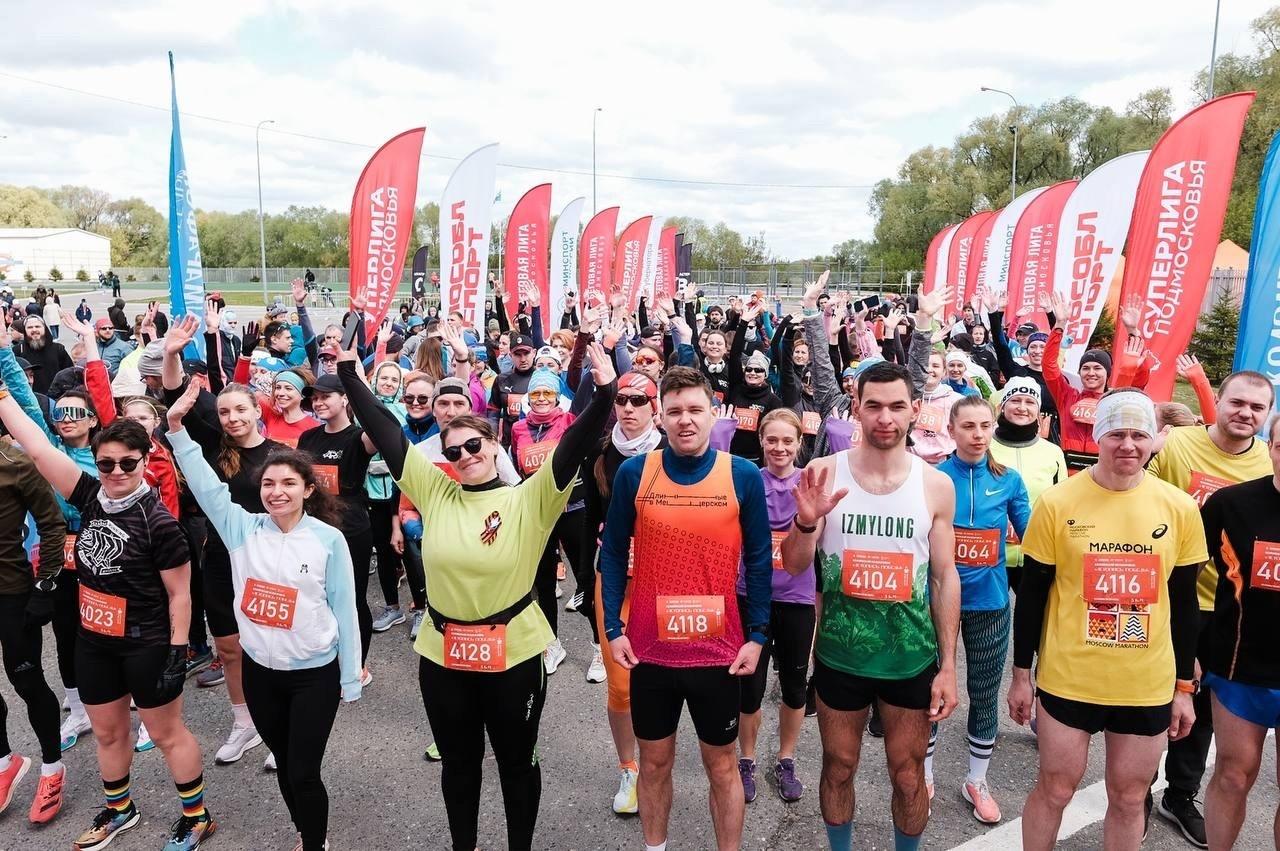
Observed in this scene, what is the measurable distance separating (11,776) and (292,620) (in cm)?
200

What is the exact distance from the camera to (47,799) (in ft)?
12.5

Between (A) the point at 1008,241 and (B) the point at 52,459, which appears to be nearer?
(B) the point at 52,459

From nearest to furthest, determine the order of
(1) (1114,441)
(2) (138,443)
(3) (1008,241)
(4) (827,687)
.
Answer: (1) (1114,441)
(4) (827,687)
(2) (138,443)
(3) (1008,241)

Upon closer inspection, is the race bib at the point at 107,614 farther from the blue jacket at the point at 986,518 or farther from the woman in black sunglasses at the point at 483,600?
the blue jacket at the point at 986,518

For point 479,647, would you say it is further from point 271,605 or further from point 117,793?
point 117,793

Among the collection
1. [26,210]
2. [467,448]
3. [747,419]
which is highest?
[26,210]

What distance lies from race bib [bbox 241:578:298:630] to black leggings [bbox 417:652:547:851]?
600mm

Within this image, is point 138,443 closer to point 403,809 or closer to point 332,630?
point 332,630

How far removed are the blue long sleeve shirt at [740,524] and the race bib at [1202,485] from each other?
2.23m

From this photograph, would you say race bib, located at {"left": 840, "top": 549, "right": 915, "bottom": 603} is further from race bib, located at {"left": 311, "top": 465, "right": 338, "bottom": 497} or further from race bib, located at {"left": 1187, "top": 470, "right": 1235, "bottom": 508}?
race bib, located at {"left": 311, "top": 465, "right": 338, "bottom": 497}

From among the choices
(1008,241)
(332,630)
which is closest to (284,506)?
(332,630)

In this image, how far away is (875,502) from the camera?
3.08 m

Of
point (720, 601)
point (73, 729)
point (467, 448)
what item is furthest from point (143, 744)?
point (720, 601)

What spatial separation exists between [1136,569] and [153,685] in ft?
13.3
